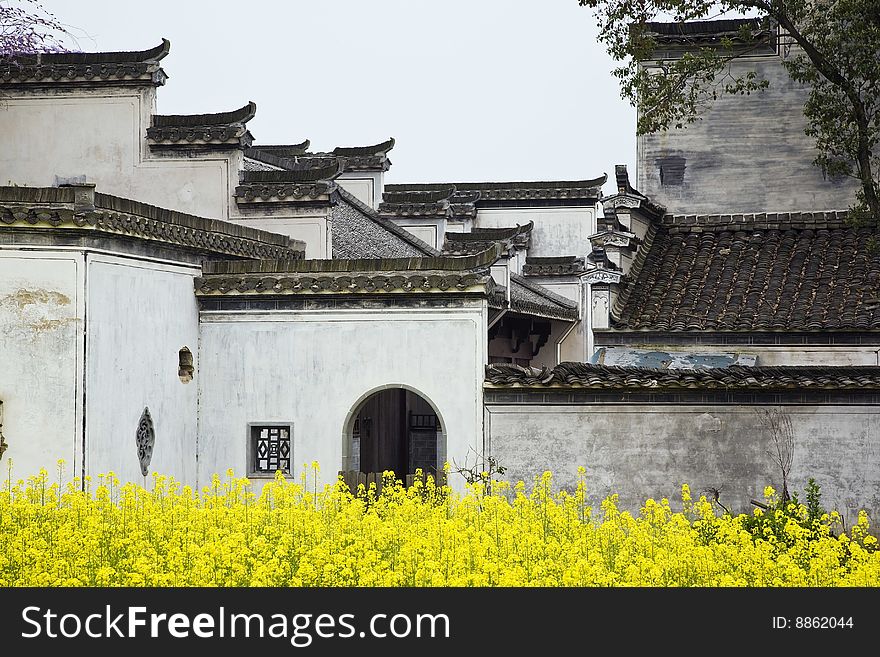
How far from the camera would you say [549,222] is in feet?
122

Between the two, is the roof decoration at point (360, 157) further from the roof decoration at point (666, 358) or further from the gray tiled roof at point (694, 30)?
the roof decoration at point (666, 358)

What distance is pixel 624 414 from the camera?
1529 cm

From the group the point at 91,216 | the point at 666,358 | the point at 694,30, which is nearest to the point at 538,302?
the point at 694,30

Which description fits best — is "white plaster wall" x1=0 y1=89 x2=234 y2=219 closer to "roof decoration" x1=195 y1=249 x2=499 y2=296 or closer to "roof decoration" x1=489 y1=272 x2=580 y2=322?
"roof decoration" x1=195 y1=249 x2=499 y2=296

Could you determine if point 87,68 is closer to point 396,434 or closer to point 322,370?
point 322,370

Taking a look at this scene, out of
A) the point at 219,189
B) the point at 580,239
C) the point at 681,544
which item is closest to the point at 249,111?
the point at 219,189

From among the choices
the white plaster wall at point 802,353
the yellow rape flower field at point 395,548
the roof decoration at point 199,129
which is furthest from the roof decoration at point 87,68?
the yellow rape flower field at point 395,548

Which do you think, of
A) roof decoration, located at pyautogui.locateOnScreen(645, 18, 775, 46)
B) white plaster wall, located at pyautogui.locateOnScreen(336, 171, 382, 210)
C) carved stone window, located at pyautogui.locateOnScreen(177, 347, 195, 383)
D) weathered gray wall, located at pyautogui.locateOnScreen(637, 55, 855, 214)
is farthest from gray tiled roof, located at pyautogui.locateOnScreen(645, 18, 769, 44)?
carved stone window, located at pyautogui.locateOnScreen(177, 347, 195, 383)

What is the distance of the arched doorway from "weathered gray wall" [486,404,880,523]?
4.57 meters

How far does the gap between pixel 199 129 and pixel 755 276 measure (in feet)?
27.1

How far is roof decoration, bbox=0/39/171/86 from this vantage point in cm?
1952

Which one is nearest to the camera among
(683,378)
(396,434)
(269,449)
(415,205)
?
(683,378)

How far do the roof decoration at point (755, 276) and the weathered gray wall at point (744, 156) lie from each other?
39cm

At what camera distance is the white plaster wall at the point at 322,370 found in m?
16.0
